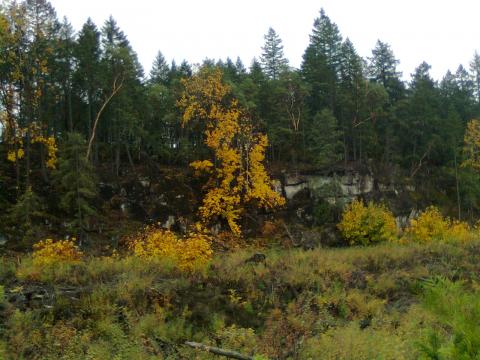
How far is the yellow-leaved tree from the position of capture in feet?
106

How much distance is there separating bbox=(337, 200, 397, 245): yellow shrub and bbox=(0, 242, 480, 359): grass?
11875 millimetres

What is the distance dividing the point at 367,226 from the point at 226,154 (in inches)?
439

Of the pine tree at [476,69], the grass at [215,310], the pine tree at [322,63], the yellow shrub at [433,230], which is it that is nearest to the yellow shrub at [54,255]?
the grass at [215,310]

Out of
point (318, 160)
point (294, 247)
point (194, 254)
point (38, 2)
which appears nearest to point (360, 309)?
point (194, 254)

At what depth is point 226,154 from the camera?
32.5 m

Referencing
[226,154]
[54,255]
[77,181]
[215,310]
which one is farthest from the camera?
[226,154]

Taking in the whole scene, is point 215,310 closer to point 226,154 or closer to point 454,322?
point 454,322

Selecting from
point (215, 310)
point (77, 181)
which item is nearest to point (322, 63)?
point (77, 181)

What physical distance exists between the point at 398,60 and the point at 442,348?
176ft

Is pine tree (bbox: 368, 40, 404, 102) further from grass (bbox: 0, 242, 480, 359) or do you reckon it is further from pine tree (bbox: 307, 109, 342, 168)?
grass (bbox: 0, 242, 480, 359)

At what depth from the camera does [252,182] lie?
33.2 metres

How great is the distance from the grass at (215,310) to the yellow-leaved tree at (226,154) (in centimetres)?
1410

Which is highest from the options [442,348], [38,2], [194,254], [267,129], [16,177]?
[38,2]

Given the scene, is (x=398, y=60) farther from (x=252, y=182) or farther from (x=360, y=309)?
(x=360, y=309)
